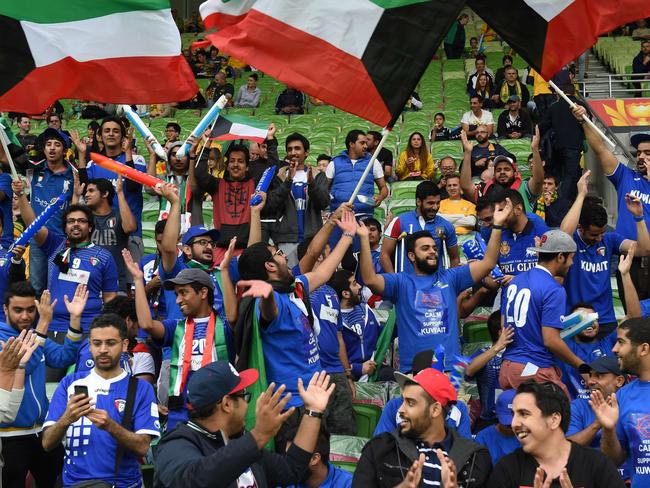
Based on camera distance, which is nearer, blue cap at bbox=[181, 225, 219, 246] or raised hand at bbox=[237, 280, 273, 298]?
raised hand at bbox=[237, 280, 273, 298]

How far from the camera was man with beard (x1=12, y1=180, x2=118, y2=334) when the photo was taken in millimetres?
7957

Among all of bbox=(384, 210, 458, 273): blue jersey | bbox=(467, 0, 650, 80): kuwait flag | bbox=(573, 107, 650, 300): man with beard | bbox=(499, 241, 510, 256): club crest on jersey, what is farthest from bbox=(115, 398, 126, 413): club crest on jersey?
bbox=(573, 107, 650, 300): man with beard

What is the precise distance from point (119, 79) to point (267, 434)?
3.44 meters

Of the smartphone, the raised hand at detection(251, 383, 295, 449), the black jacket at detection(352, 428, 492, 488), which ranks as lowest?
the black jacket at detection(352, 428, 492, 488)

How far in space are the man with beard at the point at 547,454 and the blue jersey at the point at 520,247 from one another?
304 centimetres

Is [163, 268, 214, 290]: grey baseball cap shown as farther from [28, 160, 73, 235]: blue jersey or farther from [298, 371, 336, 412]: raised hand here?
[28, 160, 73, 235]: blue jersey

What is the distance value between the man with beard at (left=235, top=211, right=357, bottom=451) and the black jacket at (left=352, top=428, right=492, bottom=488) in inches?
37.5

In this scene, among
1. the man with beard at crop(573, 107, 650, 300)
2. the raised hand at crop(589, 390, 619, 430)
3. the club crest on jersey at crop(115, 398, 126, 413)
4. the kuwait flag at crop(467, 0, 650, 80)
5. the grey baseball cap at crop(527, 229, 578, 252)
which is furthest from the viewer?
the man with beard at crop(573, 107, 650, 300)

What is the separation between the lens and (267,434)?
420 centimetres

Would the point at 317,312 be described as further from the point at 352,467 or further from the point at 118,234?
the point at 118,234

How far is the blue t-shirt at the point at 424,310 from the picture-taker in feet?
23.3


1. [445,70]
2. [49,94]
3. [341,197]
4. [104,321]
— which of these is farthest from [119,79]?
[445,70]

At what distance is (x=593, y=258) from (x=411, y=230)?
160cm

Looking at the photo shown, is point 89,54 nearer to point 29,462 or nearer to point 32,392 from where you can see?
point 32,392
